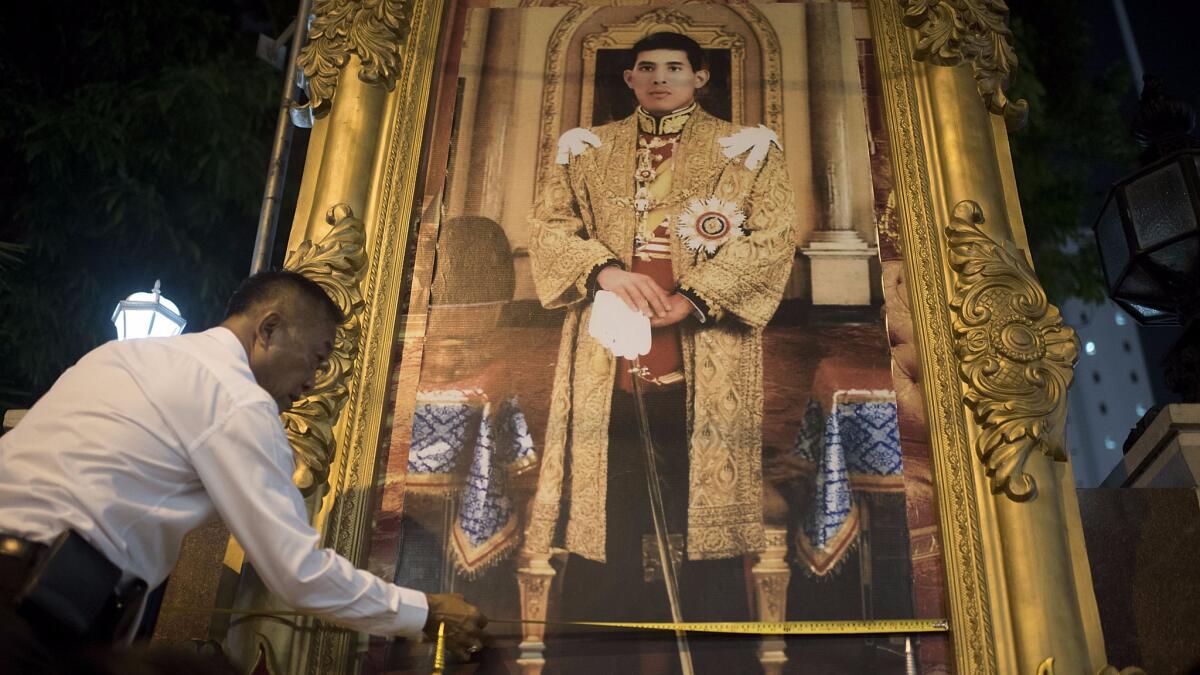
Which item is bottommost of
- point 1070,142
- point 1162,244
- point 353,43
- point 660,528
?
point 660,528

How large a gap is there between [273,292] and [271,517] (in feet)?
2.10

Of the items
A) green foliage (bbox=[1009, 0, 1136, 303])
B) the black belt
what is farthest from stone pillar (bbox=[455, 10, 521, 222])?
green foliage (bbox=[1009, 0, 1136, 303])

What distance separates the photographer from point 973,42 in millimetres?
3992

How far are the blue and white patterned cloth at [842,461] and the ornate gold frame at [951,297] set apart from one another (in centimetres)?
13

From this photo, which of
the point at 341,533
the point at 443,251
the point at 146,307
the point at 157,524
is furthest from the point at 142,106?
the point at 157,524

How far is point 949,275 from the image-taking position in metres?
3.53

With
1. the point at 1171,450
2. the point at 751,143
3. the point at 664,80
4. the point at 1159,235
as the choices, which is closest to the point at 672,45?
the point at 664,80

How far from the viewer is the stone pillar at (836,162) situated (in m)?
3.55

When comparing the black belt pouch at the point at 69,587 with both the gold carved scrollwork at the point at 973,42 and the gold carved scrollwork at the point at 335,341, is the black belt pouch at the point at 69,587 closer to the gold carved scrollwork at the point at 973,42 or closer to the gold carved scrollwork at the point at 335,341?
the gold carved scrollwork at the point at 335,341

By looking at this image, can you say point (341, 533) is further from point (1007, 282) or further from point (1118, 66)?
point (1118, 66)

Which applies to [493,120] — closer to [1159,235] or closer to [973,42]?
[973,42]

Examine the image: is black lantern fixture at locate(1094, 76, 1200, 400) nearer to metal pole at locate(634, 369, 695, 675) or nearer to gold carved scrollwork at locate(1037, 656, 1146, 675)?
gold carved scrollwork at locate(1037, 656, 1146, 675)

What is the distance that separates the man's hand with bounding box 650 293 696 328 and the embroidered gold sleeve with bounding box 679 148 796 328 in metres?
0.05

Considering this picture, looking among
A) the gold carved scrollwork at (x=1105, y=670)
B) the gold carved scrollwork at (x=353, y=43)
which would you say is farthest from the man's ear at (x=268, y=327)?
the gold carved scrollwork at (x=1105, y=670)
